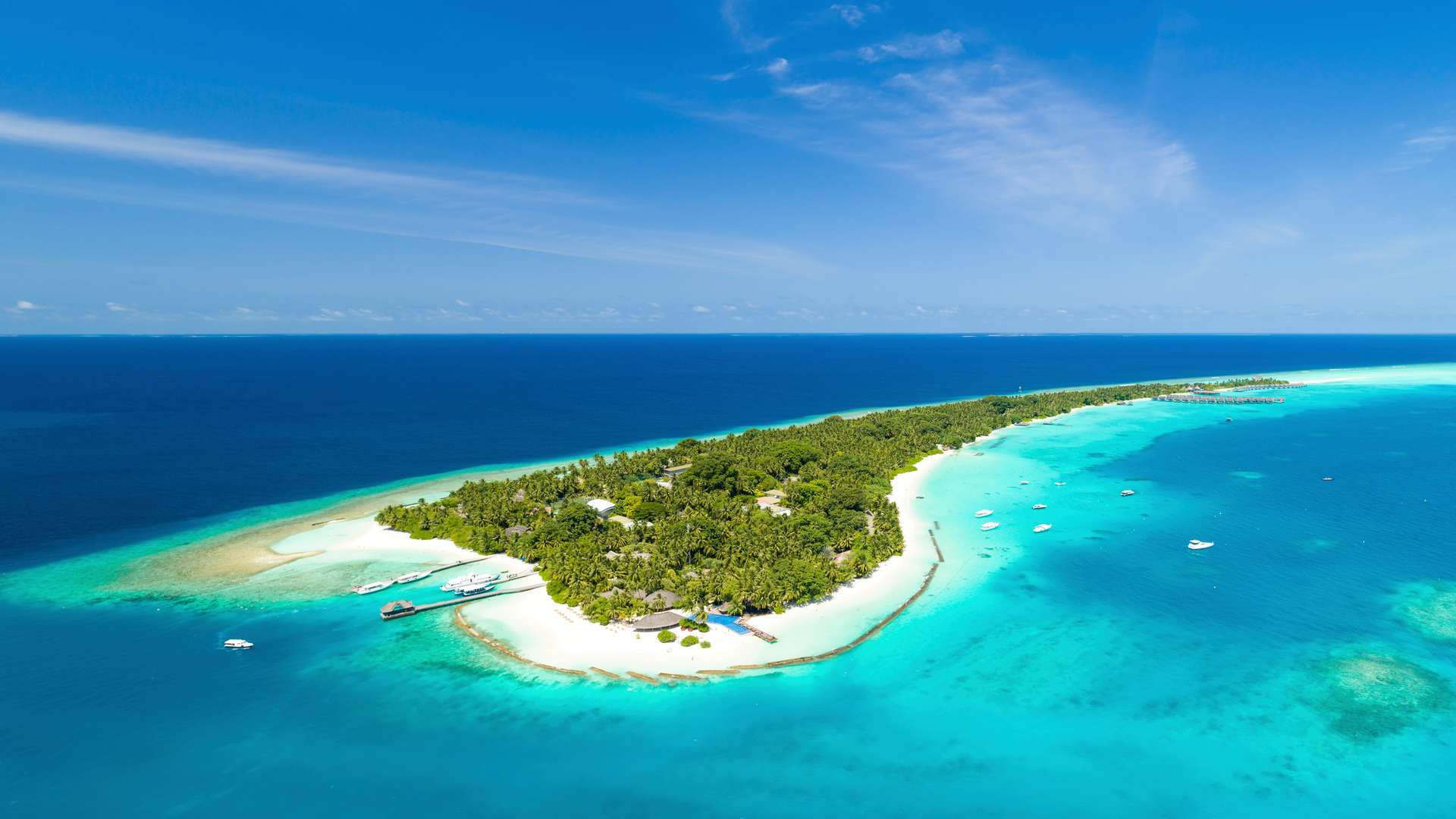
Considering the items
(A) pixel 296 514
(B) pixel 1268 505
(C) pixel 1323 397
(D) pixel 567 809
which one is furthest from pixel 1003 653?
(C) pixel 1323 397

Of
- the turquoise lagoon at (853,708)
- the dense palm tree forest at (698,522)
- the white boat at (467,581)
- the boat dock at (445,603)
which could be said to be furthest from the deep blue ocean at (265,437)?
the white boat at (467,581)

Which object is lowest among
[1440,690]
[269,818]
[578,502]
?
[269,818]

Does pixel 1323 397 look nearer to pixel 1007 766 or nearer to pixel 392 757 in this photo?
pixel 1007 766

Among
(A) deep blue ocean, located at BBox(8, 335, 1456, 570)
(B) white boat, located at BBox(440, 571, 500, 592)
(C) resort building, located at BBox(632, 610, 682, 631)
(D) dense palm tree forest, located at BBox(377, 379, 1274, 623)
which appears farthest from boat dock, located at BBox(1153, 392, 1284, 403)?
(B) white boat, located at BBox(440, 571, 500, 592)

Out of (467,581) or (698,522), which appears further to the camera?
(698,522)

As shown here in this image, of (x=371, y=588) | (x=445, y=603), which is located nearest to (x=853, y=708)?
(x=445, y=603)

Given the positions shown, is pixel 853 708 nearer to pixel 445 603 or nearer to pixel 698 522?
pixel 698 522

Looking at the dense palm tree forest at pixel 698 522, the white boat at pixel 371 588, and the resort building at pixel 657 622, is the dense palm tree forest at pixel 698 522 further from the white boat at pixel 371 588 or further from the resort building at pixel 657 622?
the white boat at pixel 371 588
